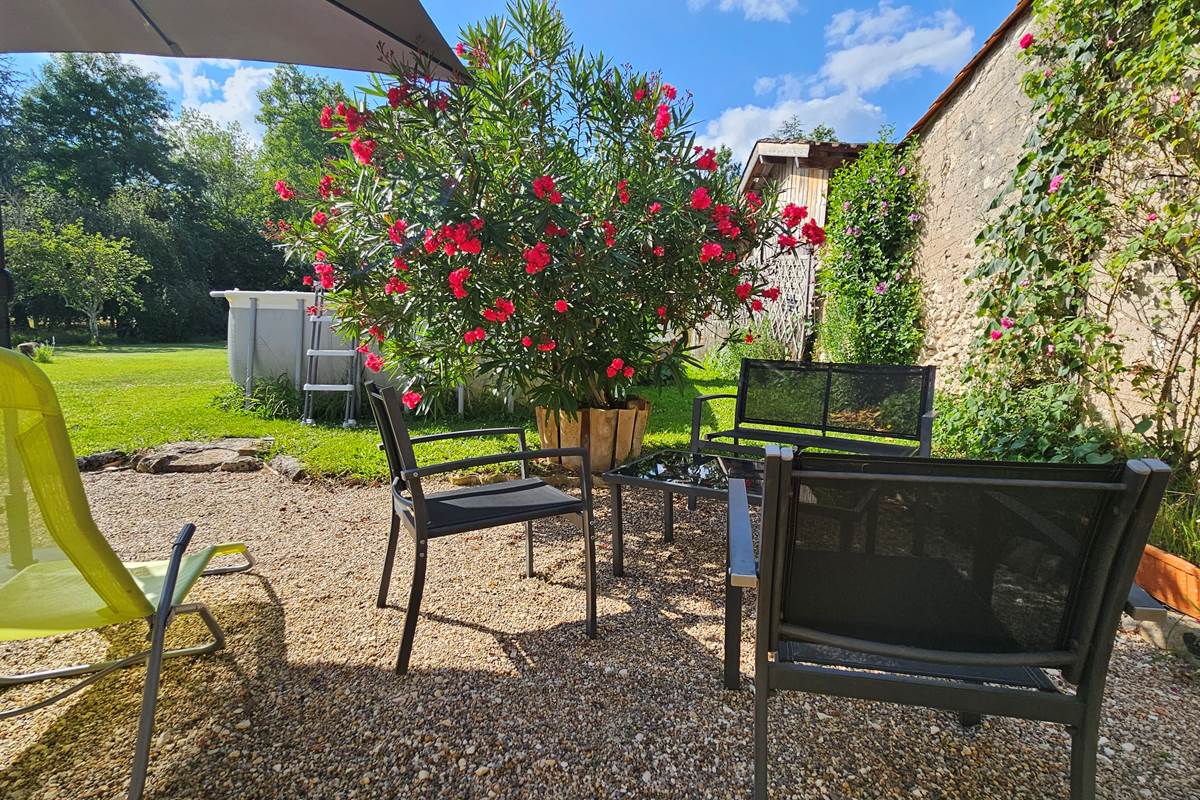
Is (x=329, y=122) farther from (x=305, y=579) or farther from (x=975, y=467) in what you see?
(x=975, y=467)

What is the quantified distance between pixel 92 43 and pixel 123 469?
303 cm

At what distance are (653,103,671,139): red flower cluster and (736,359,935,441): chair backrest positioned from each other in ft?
5.17

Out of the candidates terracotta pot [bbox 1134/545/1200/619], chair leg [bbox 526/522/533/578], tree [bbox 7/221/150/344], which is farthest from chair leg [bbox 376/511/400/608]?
tree [bbox 7/221/150/344]

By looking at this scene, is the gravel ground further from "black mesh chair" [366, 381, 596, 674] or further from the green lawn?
the green lawn

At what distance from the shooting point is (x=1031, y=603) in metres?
0.99

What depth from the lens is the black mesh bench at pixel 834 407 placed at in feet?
10.4

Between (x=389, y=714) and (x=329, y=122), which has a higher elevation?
(x=329, y=122)

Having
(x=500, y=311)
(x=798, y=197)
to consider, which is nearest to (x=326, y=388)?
(x=500, y=311)

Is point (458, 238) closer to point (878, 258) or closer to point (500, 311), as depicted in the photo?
point (500, 311)

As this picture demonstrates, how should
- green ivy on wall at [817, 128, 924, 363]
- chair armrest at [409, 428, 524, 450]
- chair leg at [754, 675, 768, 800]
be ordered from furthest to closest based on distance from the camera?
1. green ivy on wall at [817, 128, 924, 363]
2. chair armrest at [409, 428, 524, 450]
3. chair leg at [754, 675, 768, 800]

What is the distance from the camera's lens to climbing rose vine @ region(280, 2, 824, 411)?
9.60ft

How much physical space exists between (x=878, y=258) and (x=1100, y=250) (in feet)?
8.85

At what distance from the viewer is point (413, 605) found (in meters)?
1.62

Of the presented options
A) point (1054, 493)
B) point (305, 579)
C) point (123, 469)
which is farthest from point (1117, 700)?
point (123, 469)
